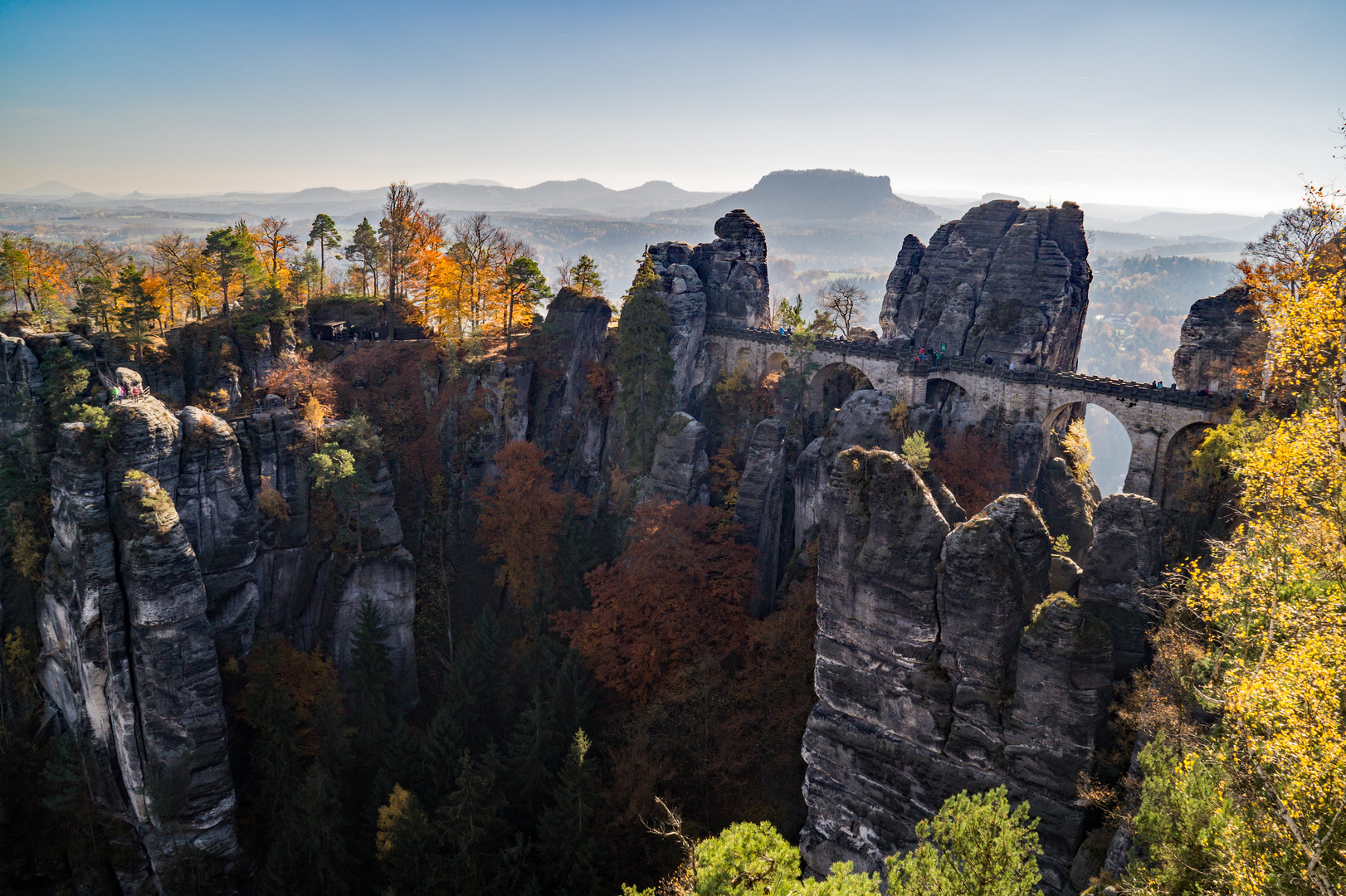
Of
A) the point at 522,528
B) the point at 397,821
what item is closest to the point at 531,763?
the point at 397,821

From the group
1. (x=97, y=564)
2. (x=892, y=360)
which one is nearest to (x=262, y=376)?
(x=97, y=564)

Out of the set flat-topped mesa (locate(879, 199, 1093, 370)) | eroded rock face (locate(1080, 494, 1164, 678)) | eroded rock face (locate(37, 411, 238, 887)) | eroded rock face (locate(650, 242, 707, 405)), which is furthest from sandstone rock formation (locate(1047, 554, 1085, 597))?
eroded rock face (locate(37, 411, 238, 887))

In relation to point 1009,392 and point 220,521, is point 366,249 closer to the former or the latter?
point 220,521

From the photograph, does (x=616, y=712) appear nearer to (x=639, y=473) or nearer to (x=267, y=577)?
(x=639, y=473)

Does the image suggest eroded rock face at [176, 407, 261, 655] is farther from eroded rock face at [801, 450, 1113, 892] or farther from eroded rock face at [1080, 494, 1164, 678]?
eroded rock face at [1080, 494, 1164, 678]

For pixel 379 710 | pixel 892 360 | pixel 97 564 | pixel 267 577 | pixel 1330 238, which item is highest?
pixel 1330 238

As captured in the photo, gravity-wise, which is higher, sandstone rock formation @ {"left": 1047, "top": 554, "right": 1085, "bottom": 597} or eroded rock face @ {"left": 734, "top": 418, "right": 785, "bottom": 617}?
sandstone rock formation @ {"left": 1047, "top": 554, "right": 1085, "bottom": 597}
